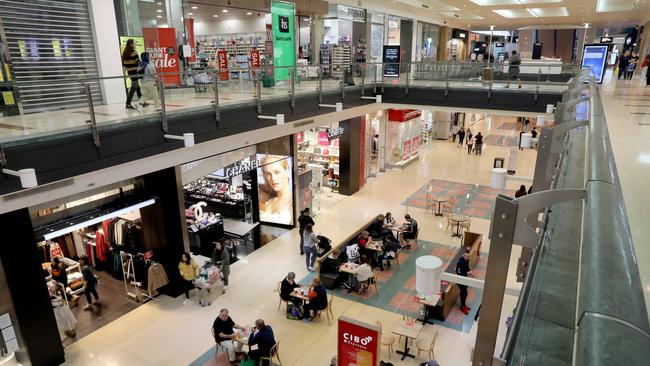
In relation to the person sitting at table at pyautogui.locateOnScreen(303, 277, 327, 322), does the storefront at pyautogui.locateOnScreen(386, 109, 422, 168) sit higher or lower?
higher

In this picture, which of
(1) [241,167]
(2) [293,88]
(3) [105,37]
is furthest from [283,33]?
(3) [105,37]

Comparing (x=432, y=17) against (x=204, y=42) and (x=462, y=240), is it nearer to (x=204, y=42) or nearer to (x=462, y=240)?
(x=204, y=42)

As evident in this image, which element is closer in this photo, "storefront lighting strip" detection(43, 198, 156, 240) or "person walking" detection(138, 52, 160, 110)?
"person walking" detection(138, 52, 160, 110)

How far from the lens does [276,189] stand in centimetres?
1392

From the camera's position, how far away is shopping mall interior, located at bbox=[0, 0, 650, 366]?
4.06 ft

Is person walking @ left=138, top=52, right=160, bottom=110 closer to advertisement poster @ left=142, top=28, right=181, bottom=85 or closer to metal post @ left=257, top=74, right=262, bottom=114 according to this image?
advertisement poster @ left=142, top=28, right=181, bottom=85

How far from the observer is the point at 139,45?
33.9 ft

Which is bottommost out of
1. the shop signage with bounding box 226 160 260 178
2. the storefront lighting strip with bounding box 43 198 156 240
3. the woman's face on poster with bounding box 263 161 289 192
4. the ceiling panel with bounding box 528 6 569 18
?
the woman's face on poster with bounding box 263 161 289 192

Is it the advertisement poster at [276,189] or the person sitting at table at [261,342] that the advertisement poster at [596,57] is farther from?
the person sitting at table at [261,342]

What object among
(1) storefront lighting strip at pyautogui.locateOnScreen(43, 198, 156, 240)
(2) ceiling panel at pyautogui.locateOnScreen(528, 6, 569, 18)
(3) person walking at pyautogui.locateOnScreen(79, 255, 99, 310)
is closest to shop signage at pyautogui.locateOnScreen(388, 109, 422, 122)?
(2) ceiling panel at pyautogui.locateOnScreen(528, 6, 569, 18)

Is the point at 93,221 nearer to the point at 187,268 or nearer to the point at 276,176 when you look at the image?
the point at 187,268

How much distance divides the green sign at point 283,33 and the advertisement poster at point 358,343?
9412 millimetres

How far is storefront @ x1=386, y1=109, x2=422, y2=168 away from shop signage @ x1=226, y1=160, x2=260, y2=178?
9003mm

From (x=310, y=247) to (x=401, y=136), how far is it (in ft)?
35.5
